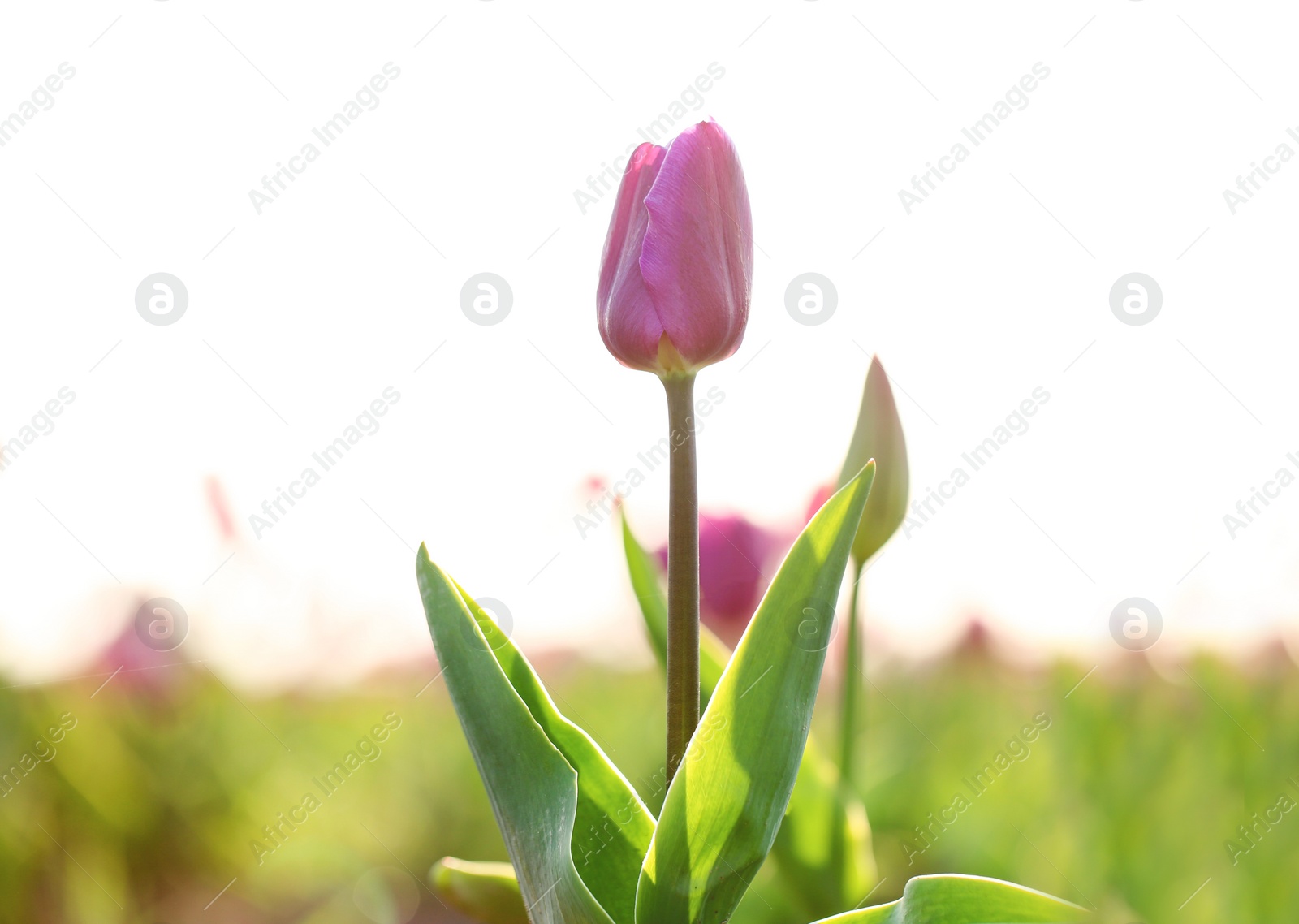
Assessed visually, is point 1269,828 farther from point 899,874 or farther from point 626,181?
point 626,181

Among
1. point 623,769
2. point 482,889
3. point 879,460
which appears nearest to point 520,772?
point 482,889

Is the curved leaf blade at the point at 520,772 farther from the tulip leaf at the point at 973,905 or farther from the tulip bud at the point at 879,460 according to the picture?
the tulip bud at the point at 879,460

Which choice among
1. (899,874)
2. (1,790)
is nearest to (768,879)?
(899,874)

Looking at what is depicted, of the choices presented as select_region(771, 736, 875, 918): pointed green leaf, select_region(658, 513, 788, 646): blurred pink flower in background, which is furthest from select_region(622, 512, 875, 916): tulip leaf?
select_region(658, 513, 788, 646): blurred pink flower in background

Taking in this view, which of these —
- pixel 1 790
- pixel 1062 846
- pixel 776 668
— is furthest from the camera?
pixel 1 790

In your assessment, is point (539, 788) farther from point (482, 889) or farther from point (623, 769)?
point (623, 769)

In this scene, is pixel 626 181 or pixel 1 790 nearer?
pixel 626 181

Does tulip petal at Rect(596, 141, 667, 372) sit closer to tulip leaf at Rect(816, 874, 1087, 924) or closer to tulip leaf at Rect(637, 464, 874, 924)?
tulip leaf at Rect(637, 464, 874, 924)
